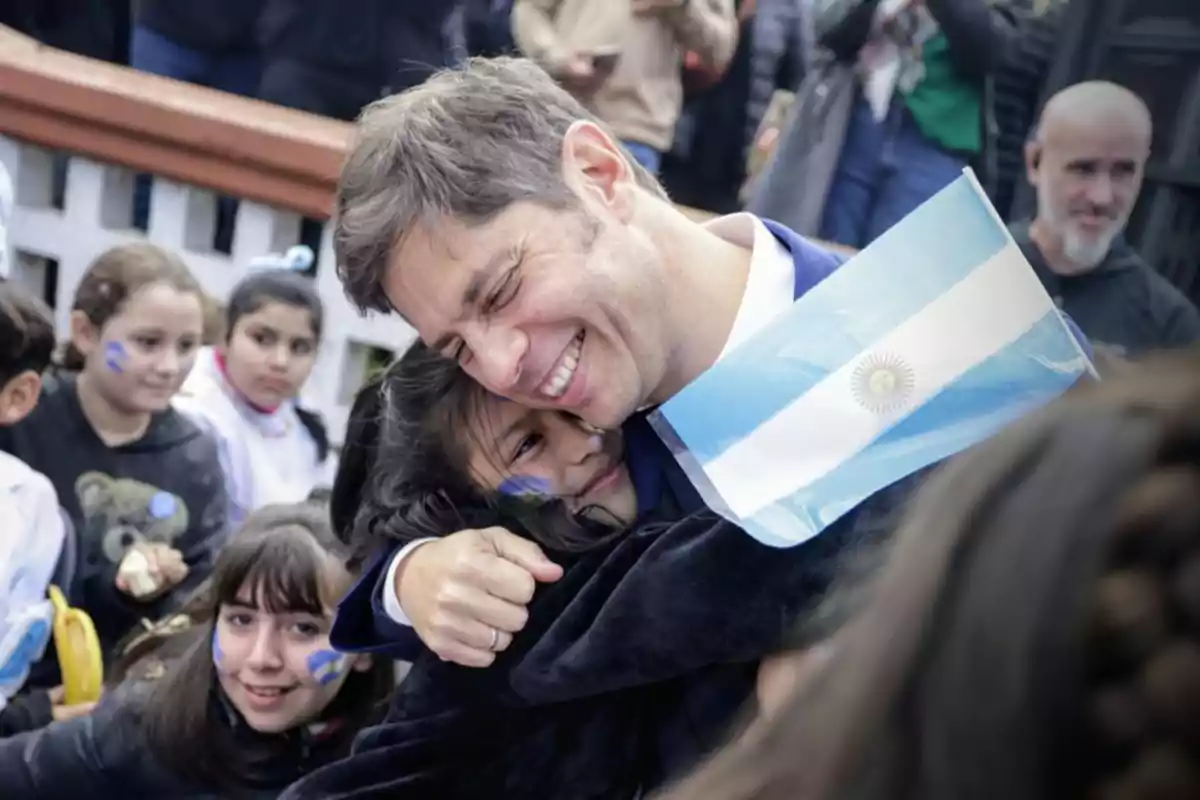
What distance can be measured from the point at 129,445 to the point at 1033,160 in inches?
49.6

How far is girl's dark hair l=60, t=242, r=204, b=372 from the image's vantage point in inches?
79.8

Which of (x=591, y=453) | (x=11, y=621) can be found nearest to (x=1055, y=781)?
(x=591, y=453)

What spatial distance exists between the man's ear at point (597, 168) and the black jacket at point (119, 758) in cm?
74

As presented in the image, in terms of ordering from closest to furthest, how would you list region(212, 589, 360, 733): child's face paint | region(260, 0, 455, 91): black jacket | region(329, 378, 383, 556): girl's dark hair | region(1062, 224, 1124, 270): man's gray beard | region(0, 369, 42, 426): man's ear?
region(329, 378, 383, 556): girl's dark hair, region(212, 589, 360, 733): child's face paint, region(1062, 224, 1124, 270): man's gray beard, region(0, 369, 42, 426): man's ear, region(260, 0, 455, 91): black jacket

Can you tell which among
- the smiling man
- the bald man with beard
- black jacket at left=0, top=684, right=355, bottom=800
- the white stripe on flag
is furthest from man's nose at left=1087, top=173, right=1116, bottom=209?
black jacket at left=0, top=684, right=355, bottom=800

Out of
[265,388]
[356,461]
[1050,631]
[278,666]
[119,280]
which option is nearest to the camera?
[1050,631]

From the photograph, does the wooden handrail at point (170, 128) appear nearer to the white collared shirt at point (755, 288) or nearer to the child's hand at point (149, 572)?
the child's hand at point (149, 572)

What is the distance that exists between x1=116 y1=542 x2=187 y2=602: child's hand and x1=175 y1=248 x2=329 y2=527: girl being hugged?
24cm

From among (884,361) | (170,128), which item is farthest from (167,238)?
(884,361)

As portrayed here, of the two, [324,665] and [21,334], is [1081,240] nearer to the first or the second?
[324,665]

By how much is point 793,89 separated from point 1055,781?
1950 mm

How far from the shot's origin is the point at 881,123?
1.85m

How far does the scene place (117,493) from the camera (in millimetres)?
1886

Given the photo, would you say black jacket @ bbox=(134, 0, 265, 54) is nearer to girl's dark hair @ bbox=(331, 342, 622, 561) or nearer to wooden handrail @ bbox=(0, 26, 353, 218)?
wooden handrail @ bbox=(0, 26, 353, 218)
